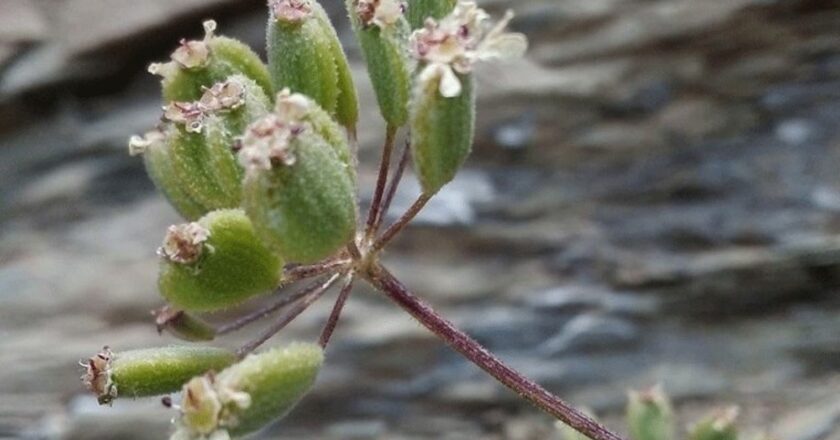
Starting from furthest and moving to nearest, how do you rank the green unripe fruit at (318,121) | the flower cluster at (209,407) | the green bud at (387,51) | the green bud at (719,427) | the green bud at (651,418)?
the green bud at (651,418) < the green bud at (719,427) < the green bud at (387,51) < the green unripe fruit at (318,121) < the flower cluster at (209,407)

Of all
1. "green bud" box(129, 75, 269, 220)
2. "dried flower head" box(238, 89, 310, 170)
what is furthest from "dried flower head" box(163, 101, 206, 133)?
"dried flower head" box(238, 89, 310, 170)

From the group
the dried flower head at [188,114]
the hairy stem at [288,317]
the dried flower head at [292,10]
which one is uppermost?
the dried flower head at [292,10]

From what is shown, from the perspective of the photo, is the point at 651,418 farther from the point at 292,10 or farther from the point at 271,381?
the point at 292,10

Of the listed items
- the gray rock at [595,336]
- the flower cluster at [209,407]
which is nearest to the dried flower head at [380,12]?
the flower cluster at [209,407]

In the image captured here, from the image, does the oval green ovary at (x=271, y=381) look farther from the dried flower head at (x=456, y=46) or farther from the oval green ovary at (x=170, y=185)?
the dried flower head at (x=456, y=46)

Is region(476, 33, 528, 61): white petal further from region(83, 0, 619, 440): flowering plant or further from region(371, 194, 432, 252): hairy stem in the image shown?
region(371, 194, 432, 252): hairy stem

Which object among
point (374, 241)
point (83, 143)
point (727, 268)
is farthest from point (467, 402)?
point (374, 241)

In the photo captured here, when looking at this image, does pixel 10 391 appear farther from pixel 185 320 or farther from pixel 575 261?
pixel 185 320
